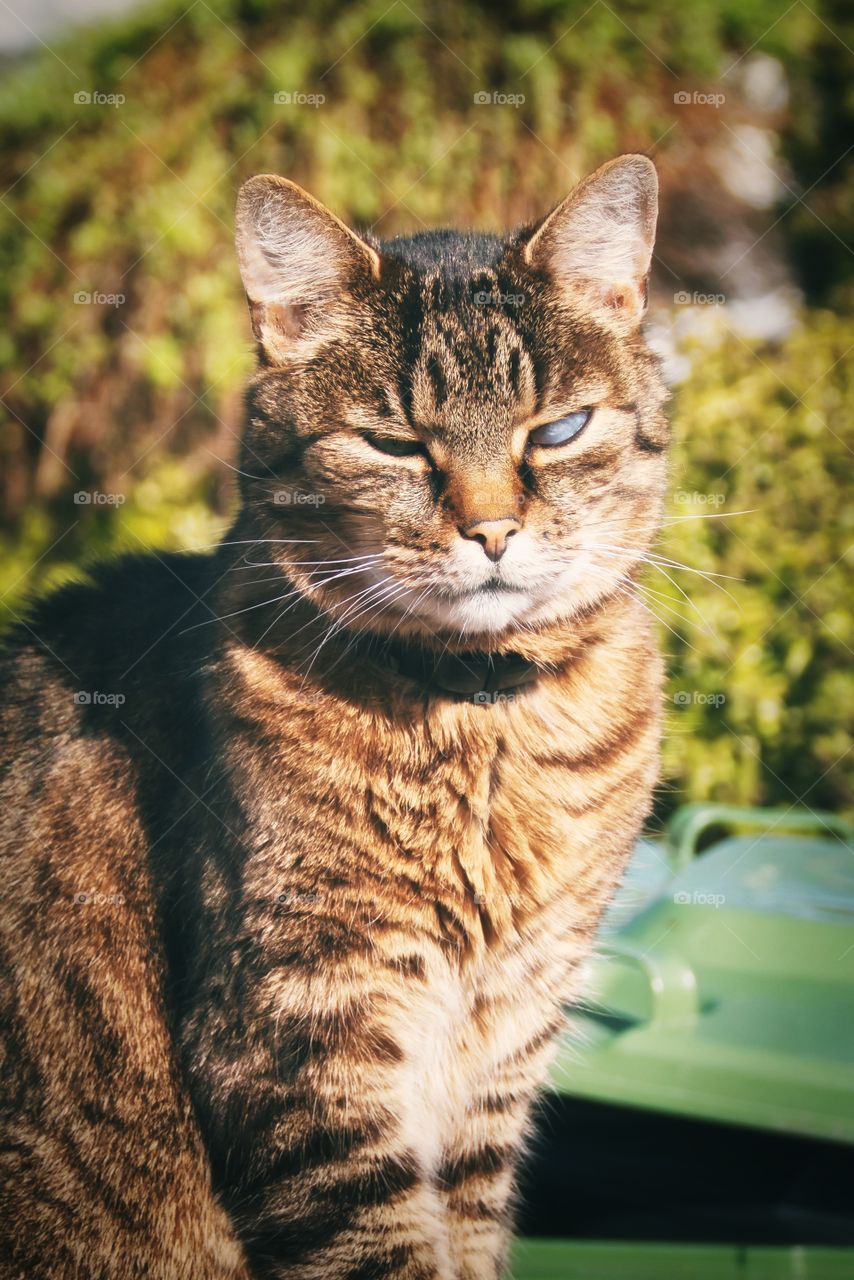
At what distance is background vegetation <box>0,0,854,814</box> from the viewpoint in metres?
2.45

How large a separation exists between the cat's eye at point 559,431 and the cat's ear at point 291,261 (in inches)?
10.0

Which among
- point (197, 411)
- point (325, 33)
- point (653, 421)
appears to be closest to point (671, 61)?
point (325, 33)

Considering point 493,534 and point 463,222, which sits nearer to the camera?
point 493,534

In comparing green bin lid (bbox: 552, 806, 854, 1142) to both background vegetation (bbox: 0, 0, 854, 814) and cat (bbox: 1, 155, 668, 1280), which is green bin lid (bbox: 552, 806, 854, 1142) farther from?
background vegetation (bbox: 0, 0, 854, 814)

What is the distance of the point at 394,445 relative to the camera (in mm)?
1212

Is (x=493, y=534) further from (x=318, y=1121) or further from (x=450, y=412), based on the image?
(x=318, y=1121)

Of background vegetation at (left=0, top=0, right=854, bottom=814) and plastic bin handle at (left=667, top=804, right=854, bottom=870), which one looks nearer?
plastic bin handle at (left=667, top=804, right=854, bottom=870)

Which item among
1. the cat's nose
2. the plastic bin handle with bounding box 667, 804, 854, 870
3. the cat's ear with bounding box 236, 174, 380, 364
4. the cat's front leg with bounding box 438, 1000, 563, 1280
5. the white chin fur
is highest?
the cat's ear with bounding box 236, 174, 380, 364

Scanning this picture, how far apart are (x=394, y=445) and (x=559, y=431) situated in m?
0.18

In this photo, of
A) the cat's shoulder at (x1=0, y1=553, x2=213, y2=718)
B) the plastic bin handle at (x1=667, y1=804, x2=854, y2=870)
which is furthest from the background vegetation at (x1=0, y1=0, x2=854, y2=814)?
the cat's shoulder at (x1=0, y1=553, x2=213, y2=718)

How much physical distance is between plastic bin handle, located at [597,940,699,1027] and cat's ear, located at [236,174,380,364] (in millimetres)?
963

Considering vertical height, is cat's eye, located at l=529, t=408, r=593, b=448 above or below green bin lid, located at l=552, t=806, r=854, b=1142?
above

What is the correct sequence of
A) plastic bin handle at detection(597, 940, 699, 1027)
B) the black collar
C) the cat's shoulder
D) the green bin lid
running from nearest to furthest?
the black collar < the cat's shoulder < the green bin lid < plastic bin handle at detection(597, 940, 699, 1027)

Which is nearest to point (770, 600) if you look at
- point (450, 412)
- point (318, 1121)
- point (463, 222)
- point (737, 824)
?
point (737, 824)
